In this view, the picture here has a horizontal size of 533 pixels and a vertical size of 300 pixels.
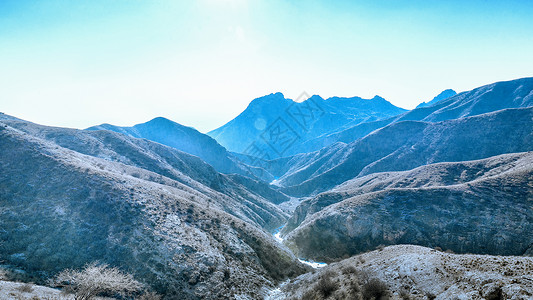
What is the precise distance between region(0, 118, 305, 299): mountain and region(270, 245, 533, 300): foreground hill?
37.5ft

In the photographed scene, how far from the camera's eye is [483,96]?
7407 inches

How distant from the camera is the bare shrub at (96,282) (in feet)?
61.3

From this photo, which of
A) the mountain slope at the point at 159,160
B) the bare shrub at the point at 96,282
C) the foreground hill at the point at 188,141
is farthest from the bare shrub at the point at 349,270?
the foreground hill at the point at 188,141

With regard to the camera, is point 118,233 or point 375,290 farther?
point 118,233

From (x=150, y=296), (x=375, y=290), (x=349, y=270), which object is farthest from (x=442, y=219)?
(x=150, y=296)

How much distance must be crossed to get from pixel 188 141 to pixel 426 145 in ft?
512

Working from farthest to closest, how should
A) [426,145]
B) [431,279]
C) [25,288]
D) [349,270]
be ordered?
[426,145] → [349,270] → [25,288] → [431,279]

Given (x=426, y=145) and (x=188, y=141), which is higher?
(x=188, y=141)

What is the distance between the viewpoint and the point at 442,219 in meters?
46.2

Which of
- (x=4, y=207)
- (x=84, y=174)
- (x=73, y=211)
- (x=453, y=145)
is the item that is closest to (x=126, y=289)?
(x=73, y=211)

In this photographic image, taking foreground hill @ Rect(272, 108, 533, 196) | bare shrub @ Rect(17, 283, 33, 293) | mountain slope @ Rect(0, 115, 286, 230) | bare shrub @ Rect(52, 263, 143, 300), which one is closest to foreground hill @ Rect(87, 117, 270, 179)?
foreground hill @ Rect(272, 108, 533, 196)

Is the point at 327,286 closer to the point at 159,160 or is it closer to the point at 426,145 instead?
the point at 159,160

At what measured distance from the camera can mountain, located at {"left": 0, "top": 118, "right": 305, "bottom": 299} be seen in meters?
23.8

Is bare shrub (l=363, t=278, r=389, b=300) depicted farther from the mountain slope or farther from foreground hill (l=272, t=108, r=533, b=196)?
foreground hill (l=272, t=108, r=533, b=196)
